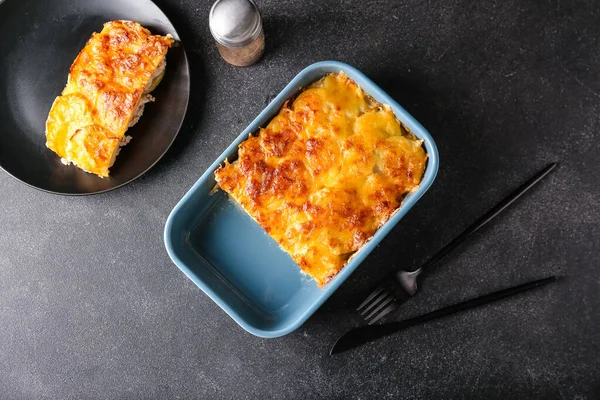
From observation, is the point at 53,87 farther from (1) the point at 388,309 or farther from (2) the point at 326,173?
(1) the point at 388,309

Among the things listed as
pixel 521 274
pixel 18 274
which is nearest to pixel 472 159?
pixel 521 274

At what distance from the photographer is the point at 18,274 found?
3541mm

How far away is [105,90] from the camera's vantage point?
3189 millimetres

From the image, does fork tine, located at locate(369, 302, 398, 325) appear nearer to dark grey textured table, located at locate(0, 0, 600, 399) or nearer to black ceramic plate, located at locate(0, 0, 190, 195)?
dark grey textured table, located at locate(0, 0, 600, 399)

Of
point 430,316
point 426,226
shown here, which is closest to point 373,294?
point 430,316

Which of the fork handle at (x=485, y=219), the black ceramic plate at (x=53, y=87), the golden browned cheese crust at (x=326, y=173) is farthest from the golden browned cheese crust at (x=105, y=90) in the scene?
the fork handle at (x=485, y=219)

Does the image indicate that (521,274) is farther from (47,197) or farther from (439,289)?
(47,197)

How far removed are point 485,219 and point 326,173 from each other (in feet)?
3.11

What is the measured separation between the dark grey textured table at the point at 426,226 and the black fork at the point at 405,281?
8cm

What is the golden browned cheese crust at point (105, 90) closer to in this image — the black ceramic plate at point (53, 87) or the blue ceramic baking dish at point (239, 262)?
the black ceramic plate at point (53, 87)

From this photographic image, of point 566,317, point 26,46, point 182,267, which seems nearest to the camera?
point 182,267

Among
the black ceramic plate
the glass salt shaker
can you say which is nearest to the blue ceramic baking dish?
the black ceramic plate

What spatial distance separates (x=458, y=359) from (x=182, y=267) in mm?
1651

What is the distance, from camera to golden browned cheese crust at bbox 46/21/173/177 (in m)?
3.17
